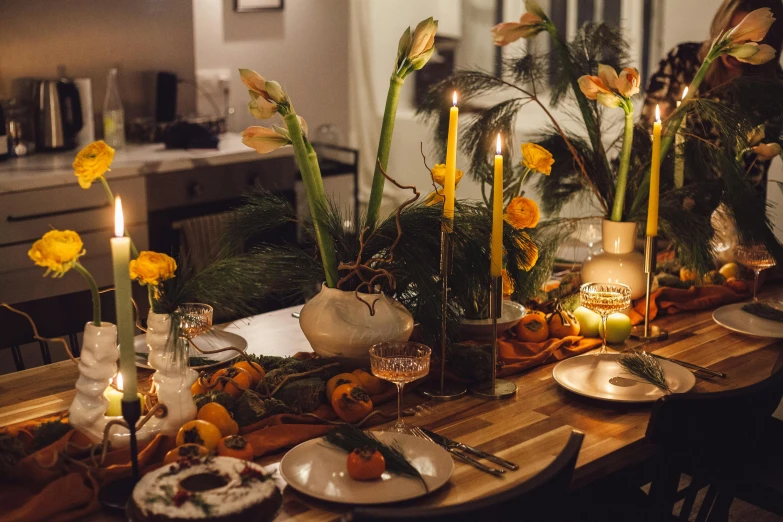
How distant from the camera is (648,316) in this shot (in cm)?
195

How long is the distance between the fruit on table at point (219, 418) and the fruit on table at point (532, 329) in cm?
67

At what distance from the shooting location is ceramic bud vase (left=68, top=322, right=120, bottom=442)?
1.40 metres

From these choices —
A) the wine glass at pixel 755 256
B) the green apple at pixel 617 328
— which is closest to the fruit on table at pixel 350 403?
the green apple at pixel 617 328

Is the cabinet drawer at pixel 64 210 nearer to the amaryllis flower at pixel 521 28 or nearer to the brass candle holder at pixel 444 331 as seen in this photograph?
the amaryllis flower at pixel 521 28

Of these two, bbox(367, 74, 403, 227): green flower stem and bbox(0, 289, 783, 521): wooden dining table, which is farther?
bbox(367, 74, 403, 227): green flower stem

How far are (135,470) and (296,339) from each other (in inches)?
29.8

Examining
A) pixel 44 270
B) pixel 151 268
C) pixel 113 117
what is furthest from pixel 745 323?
pixel 113 117

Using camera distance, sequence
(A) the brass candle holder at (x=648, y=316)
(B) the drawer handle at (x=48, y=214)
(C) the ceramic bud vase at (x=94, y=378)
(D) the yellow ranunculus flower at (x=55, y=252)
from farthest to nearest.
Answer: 1. (B) the drawer handle at (x=48, y=214)
2. (A) the brass candle holder at (x=648, y=316)
3. (C) the ceramic bud vase at (x=94, y=378)
4. (D) the yellow ranunculus flower at (x=55, y=252)

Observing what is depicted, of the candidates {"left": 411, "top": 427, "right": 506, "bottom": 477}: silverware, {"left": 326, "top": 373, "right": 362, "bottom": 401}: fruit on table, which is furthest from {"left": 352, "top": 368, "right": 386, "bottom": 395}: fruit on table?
{"left": 411, "top": 427, "right": 506, "bottom": 477}: silverware

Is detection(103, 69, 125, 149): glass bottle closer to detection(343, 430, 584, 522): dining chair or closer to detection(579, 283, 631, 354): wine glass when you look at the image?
detection(579, 283, 631, 354): wine glass

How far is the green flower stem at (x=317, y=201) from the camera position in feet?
5.37

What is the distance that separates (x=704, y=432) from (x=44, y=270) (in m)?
2.47

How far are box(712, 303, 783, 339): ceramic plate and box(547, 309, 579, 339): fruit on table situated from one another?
33 centimetres

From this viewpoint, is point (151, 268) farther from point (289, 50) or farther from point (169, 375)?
point (289, 50)
